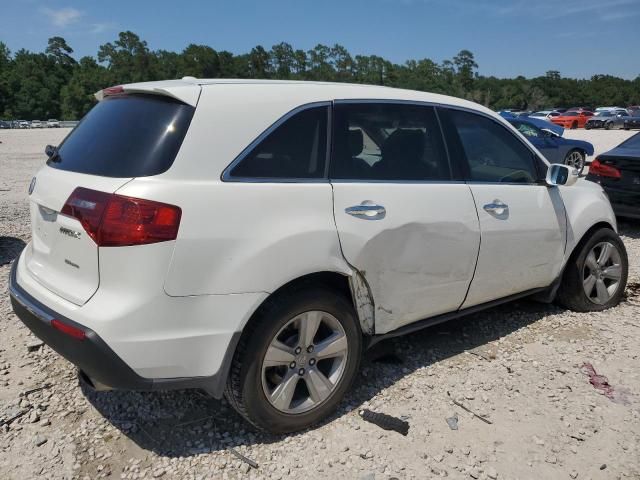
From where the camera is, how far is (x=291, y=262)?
257cm

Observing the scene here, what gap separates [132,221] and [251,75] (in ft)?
389

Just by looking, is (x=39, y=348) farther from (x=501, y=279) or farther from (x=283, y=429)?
(x=501, y=279)

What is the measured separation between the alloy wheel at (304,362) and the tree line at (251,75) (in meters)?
98.1

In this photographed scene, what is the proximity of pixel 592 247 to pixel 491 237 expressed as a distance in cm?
146

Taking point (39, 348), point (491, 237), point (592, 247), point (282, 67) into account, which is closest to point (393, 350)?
point (491, 237)

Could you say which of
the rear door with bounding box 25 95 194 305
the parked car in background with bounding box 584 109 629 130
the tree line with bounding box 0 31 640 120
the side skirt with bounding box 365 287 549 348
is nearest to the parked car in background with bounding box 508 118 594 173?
the side skirt with bounding box 365 287 549 348

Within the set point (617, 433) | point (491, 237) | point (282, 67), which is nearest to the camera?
point (617, 433)

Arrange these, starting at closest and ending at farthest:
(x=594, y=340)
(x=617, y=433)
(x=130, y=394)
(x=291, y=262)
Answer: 1. (x=291, y=262)
2. (x=617, y=433)
3. (x=130, y=394)
4. (x=594, y=340)

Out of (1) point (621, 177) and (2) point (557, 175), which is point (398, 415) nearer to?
(2) point (557, 175)

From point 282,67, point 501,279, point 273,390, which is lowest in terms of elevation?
point 273,390

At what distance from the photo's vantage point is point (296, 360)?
2.79 meters

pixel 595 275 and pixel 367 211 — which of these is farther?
pixel 595 275

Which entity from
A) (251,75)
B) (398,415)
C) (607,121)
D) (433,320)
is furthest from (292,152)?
(251,75)

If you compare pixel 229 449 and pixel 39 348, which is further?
pixel 39 348
